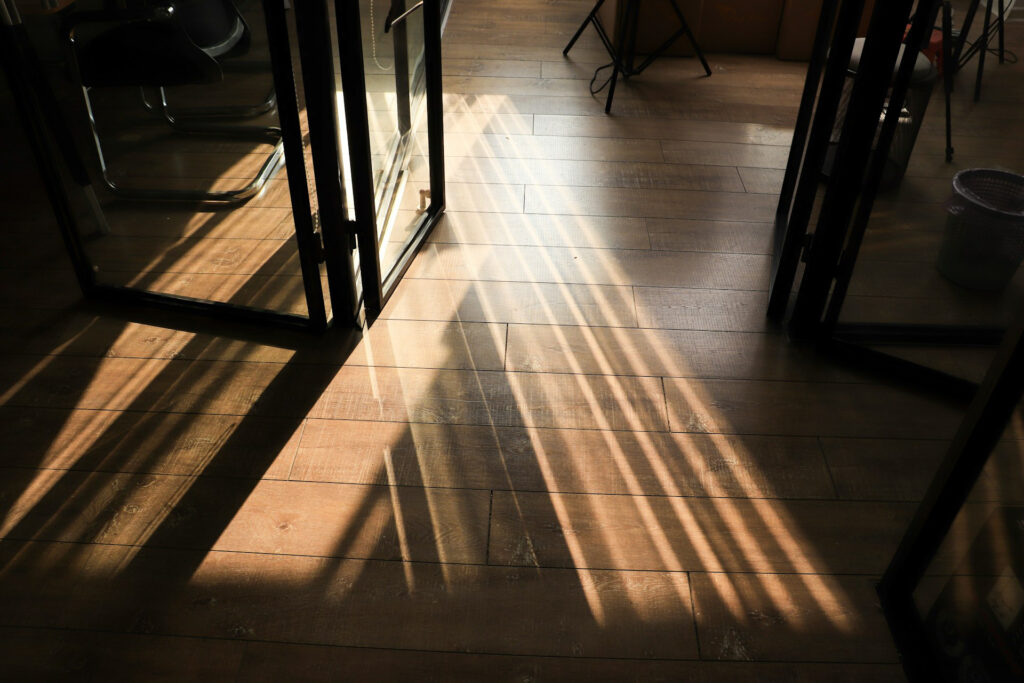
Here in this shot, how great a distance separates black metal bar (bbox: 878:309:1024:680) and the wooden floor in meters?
0.04

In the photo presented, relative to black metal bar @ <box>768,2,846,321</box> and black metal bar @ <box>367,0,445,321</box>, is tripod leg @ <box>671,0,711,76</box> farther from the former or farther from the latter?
black metal bar @ <box>367,0,445,321</box>

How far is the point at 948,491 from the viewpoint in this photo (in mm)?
1309

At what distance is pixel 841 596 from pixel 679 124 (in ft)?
7.22

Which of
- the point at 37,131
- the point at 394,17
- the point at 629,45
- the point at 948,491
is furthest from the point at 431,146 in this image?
the point at 948,491

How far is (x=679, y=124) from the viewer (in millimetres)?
3256

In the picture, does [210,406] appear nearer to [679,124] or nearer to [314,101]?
[314,101]

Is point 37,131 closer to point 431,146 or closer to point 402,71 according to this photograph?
point 402,71

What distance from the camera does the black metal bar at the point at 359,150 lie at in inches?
69.4

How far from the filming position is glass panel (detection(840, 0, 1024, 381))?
1807mm

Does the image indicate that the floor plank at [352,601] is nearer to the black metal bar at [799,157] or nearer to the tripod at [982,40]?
the black metal bar at [799,157]

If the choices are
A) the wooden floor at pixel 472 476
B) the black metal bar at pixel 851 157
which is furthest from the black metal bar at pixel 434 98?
the black metal bar at pixel 851 157

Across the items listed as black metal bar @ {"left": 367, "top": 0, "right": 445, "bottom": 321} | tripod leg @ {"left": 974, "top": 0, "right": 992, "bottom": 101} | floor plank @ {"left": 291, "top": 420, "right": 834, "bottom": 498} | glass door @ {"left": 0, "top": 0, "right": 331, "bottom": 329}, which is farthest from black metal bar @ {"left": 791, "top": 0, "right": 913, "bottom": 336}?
glass door @ {"left": 0, "top": 0, "right": 331, "bottom": 329}

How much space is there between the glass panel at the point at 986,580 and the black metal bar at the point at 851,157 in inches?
32.9

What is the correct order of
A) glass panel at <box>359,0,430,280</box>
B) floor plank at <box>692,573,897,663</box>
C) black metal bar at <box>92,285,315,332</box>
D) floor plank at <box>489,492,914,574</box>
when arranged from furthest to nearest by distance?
black metal bar at <box>92,285,315,332</box> < glass panel at <box>359,0,430,280</box> < floor plank at <box>489,492,914,574</box> < floor plank at <box>692,573,897,663</box>
